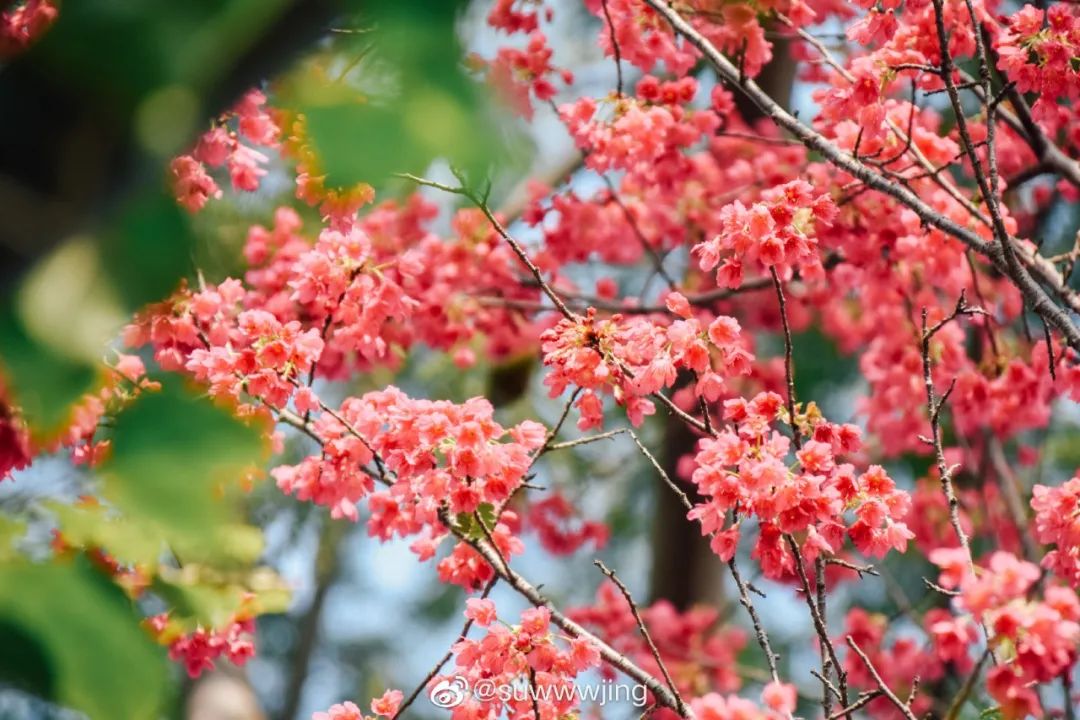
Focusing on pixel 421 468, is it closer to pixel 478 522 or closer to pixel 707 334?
pixel 478 522

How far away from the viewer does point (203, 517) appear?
607 millimetres

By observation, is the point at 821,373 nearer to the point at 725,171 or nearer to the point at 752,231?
the point at 725,171

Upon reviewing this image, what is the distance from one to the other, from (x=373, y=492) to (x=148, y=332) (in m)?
0.57

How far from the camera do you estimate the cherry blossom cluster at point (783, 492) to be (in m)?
1.73

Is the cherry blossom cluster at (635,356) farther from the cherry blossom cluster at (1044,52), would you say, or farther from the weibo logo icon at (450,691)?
the cherry blossom cluster at (1044,52)

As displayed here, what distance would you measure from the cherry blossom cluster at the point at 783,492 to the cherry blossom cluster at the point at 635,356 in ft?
0.32

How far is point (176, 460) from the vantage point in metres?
0.63

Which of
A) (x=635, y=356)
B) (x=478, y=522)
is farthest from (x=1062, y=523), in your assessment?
(x=478, y=522)

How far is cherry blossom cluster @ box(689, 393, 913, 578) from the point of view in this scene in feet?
5.68

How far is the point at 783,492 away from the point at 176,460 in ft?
4.10

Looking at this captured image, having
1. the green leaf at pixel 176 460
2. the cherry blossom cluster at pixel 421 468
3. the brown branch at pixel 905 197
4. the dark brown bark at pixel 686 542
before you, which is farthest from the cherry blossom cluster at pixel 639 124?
the green leaf at pixel 176 460

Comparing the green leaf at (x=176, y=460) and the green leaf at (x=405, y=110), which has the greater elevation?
the green leaf at (x=405, y=110)

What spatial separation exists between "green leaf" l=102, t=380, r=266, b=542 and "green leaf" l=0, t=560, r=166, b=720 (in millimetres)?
86

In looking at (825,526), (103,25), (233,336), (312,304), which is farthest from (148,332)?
(103,25)
